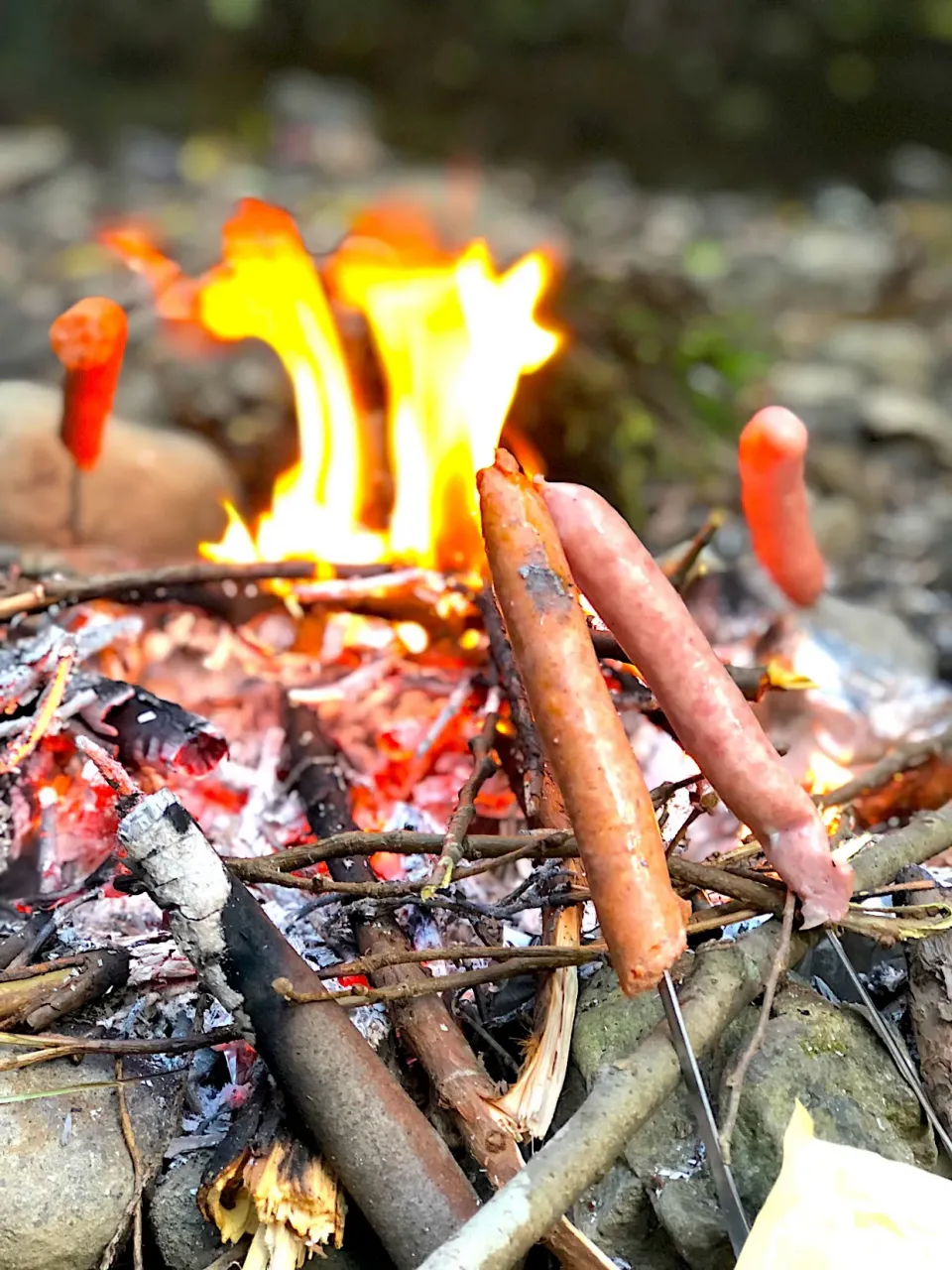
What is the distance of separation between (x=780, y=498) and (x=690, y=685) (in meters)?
1.19

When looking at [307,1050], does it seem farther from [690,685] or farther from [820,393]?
[820,393]

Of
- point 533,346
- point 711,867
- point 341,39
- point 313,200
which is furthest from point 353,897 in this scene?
point 341,39

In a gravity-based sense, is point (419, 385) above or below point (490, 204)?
above

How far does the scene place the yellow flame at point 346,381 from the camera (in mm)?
2809

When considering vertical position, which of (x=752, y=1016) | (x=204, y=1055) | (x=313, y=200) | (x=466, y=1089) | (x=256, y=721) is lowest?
(x=313, y=200)

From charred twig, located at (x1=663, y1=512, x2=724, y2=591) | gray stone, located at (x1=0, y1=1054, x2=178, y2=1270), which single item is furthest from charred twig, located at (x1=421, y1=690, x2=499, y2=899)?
charred twig, located at (x1=663, y1=512, x2=724, y2=591)

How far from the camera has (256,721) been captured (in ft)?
8.02

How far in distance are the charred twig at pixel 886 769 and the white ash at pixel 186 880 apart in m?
1.00

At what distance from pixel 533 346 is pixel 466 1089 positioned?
1784 mm

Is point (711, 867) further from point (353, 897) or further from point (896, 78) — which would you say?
point (896, 78)

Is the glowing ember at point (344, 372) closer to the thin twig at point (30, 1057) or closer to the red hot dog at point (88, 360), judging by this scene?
the red hot dog at point (88, 360)

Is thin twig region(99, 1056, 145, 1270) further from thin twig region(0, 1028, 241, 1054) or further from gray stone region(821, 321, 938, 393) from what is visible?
gray stone region(821, 321, 938, 393)

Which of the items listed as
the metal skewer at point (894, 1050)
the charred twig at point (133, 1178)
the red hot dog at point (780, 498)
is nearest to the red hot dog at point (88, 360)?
the red hot dog at point (780, 498)

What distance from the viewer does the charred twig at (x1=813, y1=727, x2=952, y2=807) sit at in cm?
179
